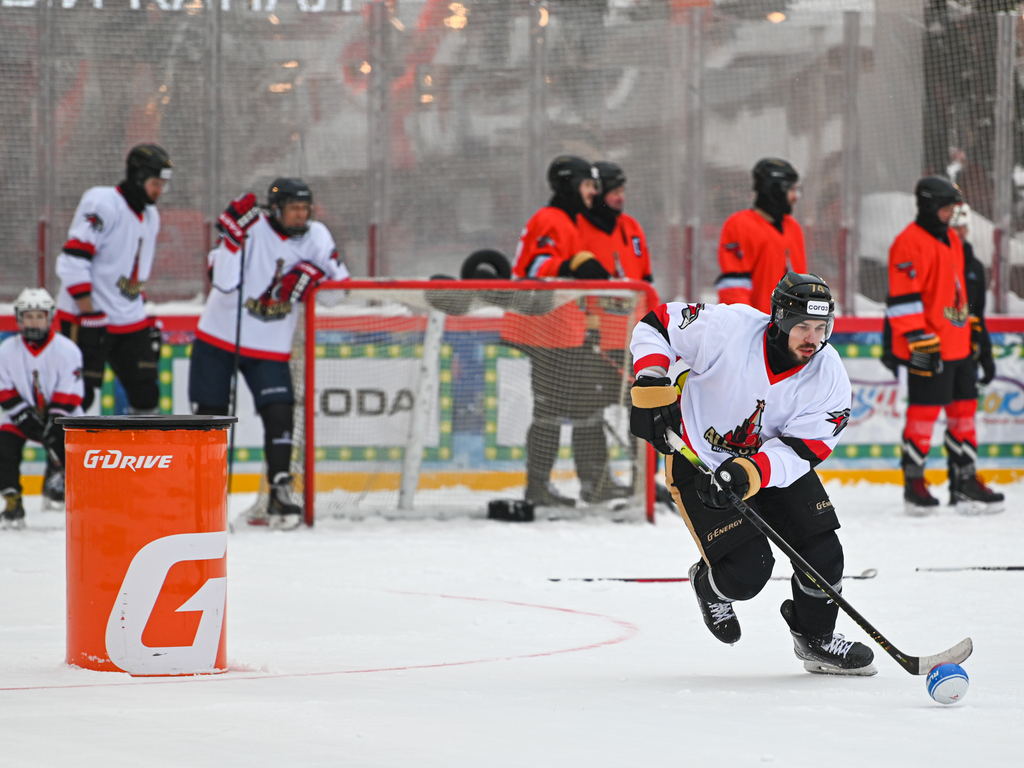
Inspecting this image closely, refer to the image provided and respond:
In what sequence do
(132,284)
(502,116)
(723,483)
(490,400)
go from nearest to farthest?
(723,483) → (490,400) → (132,284) → (502,116)

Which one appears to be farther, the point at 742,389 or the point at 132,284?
the point at 132,284


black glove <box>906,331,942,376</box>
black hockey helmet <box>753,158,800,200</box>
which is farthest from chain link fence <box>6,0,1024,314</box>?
black glove <box>906,331,942,376</box>

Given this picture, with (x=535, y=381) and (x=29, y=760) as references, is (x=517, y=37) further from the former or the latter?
(x=29, y=760)

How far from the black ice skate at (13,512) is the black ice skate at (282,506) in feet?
3.65

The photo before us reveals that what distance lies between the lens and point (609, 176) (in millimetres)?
7621

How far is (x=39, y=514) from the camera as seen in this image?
748 cm

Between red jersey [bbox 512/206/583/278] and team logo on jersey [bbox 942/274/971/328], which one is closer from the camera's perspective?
red jersey [bbox 512/206/583/278]

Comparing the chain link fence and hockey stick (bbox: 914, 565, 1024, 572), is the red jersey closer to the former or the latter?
the chain link fence

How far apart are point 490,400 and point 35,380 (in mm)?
2191

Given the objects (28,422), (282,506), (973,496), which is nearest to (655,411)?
(282,506)

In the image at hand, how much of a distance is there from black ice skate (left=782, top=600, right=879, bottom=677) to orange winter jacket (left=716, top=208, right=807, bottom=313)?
389 centimetres

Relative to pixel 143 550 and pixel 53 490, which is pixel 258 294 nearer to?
pixel 53 490

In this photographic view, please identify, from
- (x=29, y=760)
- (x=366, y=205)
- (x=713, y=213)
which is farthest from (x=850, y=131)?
(x=29, y=760)

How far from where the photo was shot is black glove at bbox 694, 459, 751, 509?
3.76 metres
